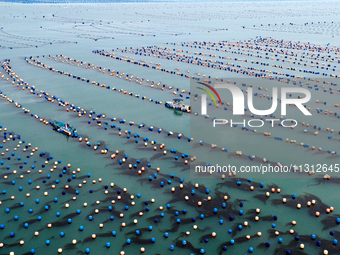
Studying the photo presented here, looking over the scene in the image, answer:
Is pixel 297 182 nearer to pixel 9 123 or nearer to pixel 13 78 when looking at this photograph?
pixel 9 123

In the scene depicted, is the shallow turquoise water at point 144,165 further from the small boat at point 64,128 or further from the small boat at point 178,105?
the small boat at point 178,105

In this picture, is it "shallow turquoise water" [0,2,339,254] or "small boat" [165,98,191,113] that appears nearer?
"shallow turquoise water" [0,2,339,254]

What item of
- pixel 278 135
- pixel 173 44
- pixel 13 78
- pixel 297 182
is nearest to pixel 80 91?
pixel 13 78

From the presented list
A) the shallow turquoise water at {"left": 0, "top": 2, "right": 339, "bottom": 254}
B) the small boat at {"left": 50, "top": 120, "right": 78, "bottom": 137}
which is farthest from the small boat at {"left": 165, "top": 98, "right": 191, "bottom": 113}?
the small boat at {"left": 50, "top": 120, "right": 78, "bottom": 137}

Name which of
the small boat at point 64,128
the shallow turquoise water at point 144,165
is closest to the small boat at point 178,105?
the shallow turquoise water at point 144,165

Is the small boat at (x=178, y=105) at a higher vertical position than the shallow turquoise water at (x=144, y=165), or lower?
higher

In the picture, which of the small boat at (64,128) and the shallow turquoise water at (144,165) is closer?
the shallow turquoise water at (144,165)

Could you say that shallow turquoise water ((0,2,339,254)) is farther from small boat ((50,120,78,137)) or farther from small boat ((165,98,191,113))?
small boat ((165,98,191,113))
